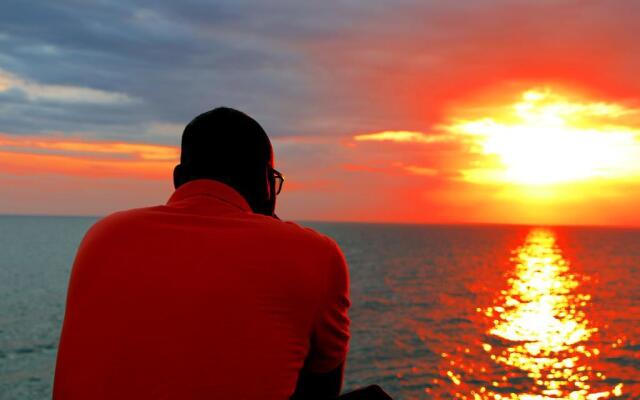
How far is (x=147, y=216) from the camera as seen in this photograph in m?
2.15

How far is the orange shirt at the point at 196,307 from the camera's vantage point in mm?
1928

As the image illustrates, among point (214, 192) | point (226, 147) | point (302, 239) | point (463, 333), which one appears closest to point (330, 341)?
point (302, 239)

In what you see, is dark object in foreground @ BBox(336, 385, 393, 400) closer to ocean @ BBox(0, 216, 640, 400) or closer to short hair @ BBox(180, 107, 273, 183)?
short hair @ BBox(180, 107, 273, 183)

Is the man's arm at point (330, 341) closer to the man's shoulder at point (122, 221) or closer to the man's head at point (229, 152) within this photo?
the man's head at point (229, 152)

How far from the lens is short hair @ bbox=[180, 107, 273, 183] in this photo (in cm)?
236

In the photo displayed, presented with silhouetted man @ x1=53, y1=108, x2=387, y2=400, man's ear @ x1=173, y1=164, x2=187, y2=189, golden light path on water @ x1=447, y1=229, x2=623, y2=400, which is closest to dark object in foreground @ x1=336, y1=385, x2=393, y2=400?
silhouetted man @ x1=53, y1=108, x2=387, y2=400

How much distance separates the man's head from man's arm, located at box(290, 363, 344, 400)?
62 cm

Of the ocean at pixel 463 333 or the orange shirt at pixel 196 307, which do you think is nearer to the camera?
the orange shirt at pixel 196 307

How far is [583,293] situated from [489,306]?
1842 cm

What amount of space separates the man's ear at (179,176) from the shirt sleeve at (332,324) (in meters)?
0.68

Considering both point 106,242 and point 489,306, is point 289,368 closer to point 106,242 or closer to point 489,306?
point 106,242

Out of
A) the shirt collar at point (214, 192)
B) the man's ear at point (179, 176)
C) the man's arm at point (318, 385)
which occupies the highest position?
the man's ear at point (179, 176)

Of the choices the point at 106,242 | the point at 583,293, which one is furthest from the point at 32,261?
the point at 106,242

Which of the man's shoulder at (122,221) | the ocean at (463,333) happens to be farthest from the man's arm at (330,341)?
the ocean at (463,333)
